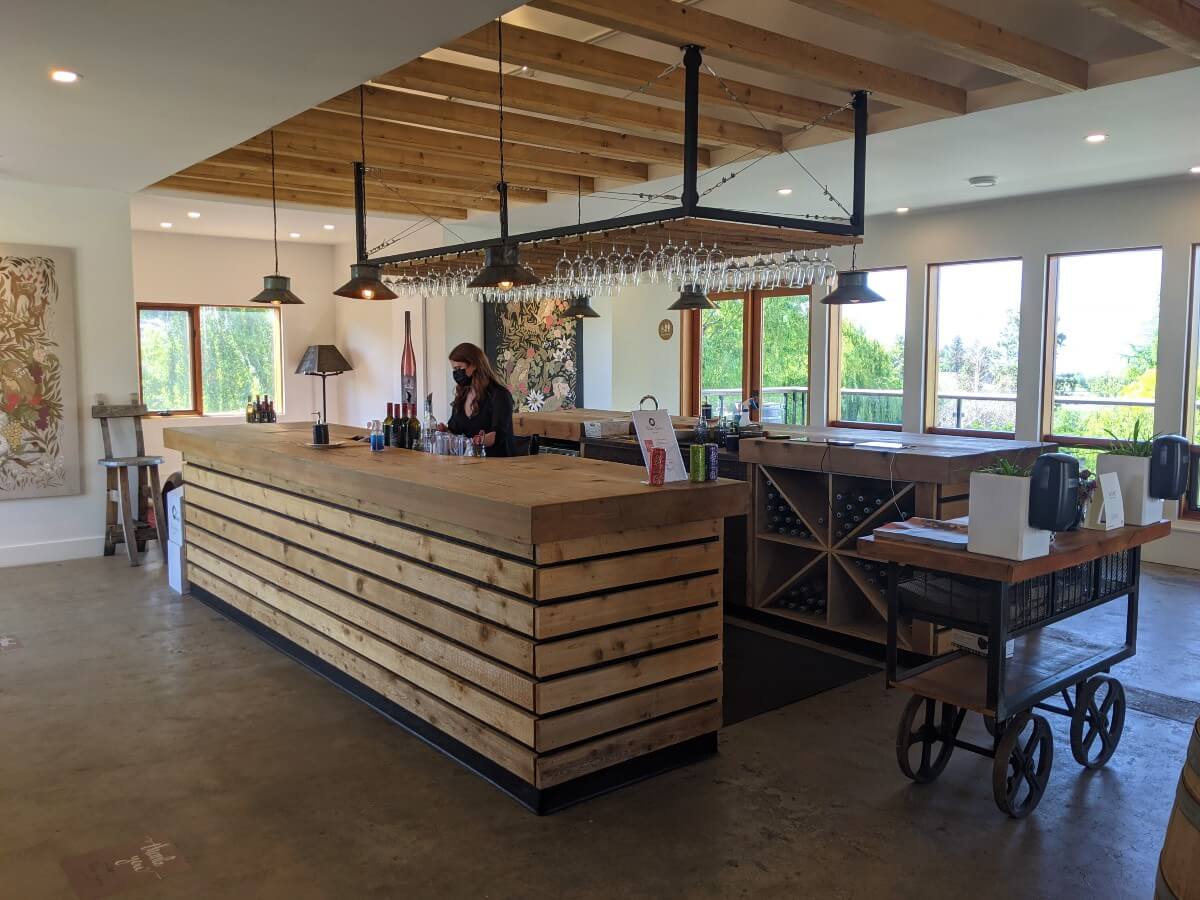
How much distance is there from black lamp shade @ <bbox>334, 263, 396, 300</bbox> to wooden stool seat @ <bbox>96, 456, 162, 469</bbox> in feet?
10.6

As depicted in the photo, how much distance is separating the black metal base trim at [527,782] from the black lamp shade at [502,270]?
→ 1.98 meters

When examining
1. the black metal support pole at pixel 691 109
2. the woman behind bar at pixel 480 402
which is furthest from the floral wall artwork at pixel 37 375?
the black metal support pole at pixel 691 109

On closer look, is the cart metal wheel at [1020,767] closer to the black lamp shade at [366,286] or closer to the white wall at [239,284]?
the black lamp shade at [366,286]

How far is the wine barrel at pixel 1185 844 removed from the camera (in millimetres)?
1613

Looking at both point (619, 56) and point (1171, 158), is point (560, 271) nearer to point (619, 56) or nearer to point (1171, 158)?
point (619, 56)

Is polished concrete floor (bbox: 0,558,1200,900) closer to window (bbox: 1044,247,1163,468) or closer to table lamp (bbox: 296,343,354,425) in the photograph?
window (bbox: 1044,247,1163,468)

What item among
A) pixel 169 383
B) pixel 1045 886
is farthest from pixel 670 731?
pixel 169 383

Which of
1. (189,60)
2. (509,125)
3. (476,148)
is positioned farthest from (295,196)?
(189,60)

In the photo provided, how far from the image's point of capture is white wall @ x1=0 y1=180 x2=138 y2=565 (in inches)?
273

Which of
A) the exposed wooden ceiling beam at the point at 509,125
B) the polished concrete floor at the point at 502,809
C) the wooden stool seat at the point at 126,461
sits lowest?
the polished concrete floor at the point at 502,809

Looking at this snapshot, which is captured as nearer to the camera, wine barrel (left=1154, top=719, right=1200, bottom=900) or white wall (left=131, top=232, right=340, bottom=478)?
wine barrel (left=1154, top=719, right=1200, bottom=900)

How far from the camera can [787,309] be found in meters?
10.3

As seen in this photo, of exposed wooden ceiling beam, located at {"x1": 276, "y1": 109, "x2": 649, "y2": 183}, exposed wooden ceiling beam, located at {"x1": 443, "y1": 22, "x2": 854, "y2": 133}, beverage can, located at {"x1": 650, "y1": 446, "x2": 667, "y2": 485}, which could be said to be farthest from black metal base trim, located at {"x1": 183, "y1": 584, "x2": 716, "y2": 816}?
exposed wooden ceiling beam, located at {"x1": 276, "y1": 109, "x2": 649, "y2": 183}

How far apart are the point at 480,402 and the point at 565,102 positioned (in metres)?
1.79
